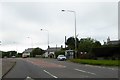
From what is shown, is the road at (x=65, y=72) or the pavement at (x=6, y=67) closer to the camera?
the road at (x=65, y=72)

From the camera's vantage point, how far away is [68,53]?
9275 cm

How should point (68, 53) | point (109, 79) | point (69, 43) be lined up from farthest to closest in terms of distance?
point (69, 43)
point (68, 53)
point (109, 79)

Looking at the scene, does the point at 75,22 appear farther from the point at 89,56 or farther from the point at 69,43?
the point at 69,43

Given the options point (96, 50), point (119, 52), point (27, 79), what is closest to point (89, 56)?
point (96, 50)

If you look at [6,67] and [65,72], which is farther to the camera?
[6,67]

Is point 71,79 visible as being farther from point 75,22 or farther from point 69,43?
point 69,43

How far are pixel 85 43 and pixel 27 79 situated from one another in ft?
343

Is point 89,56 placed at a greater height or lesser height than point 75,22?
lesser

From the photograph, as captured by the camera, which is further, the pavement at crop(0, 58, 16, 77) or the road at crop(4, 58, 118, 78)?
the pavement at crop(0, 58, 16, 77)

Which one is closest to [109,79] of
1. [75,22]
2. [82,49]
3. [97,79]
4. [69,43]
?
[97,79]

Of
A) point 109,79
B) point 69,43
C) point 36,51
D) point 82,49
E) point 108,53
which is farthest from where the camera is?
point 36,51

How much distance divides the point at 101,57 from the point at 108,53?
1834mm

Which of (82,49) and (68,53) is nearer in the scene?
(68,53)

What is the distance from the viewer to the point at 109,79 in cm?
2053
